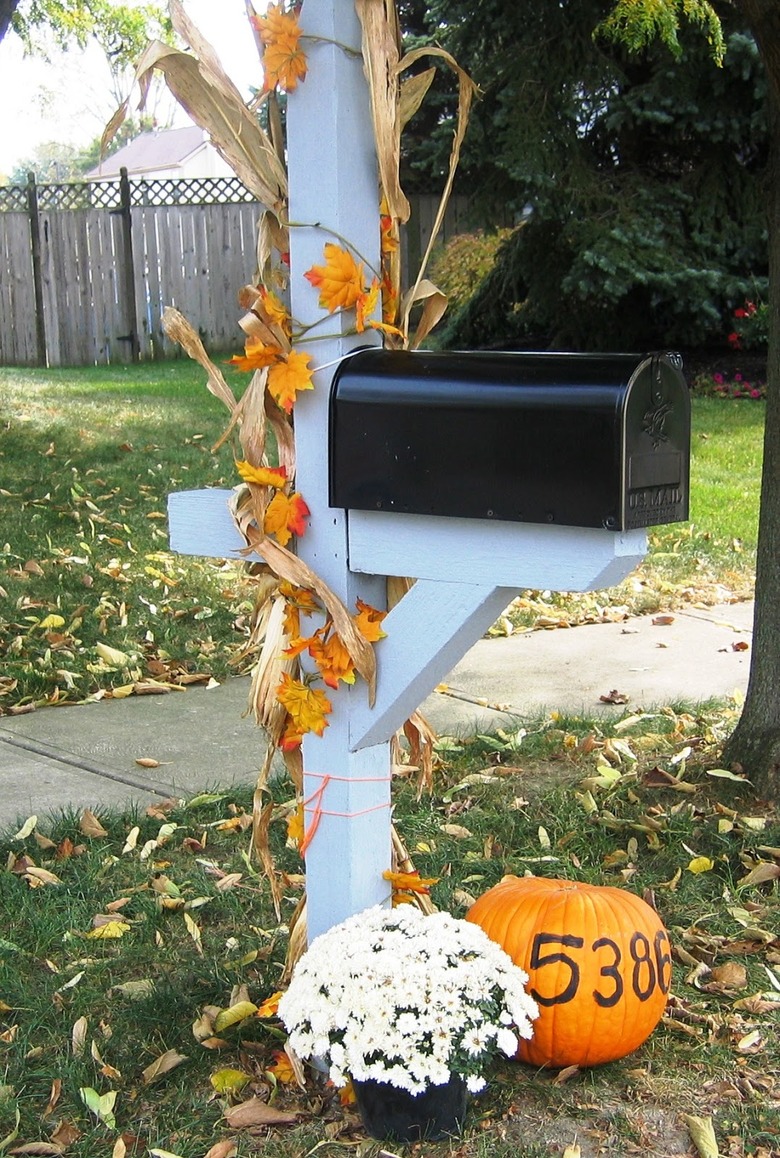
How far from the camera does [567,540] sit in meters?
2.31

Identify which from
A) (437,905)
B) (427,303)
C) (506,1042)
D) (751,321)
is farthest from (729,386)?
(506,1042)

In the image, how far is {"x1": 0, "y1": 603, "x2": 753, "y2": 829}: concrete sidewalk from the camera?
441 cm

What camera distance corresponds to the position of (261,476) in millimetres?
2584

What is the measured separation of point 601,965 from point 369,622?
85 cm

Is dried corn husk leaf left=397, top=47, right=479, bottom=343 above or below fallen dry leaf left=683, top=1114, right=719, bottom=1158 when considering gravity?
above

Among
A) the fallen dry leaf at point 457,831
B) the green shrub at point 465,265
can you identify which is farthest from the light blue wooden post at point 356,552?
the green shrub at point 465,265

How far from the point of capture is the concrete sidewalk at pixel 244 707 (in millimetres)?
4414

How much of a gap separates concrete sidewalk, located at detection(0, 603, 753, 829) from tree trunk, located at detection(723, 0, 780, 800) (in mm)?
1072

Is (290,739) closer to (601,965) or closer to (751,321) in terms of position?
(601,965)

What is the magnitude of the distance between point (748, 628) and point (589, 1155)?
431cm

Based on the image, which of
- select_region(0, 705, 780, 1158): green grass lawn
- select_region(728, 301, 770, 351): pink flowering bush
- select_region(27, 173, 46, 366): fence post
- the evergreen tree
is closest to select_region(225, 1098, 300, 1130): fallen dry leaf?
select_region(0, 705, 780, 1158): green grass lawn

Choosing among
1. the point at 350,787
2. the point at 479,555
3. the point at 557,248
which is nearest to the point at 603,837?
the point at 350,787

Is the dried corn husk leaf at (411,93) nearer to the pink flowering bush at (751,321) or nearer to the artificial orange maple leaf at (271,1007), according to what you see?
the artificial orange maple leaf at (271,1007)

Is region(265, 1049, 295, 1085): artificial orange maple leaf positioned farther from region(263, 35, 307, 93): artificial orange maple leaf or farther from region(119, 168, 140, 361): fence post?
region(119, 168, 140, 361): fence post
